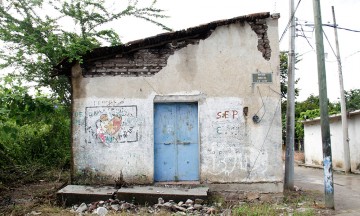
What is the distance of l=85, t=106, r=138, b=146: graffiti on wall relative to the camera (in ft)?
26.6

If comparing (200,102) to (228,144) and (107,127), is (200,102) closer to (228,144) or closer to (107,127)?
(228,144)

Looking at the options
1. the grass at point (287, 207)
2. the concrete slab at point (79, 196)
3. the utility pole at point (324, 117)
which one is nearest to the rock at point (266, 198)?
the grass at point (287, 207)

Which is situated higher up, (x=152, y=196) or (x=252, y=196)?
(x=152, y=196)

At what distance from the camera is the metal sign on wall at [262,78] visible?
8102 millimetres

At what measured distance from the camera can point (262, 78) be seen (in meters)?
8.10

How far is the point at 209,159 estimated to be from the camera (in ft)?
26.3

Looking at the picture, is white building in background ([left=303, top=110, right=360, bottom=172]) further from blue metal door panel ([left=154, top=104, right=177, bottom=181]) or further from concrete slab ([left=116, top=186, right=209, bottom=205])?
concrete slab ([left=116, top=186, right=209, bottom=205])

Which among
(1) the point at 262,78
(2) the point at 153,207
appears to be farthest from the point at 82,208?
(1) the point at 262,78

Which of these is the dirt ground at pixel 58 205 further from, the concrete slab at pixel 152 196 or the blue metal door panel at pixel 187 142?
the blue metal door panel at pixel 187 142

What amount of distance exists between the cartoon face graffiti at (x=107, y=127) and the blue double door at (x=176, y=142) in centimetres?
87

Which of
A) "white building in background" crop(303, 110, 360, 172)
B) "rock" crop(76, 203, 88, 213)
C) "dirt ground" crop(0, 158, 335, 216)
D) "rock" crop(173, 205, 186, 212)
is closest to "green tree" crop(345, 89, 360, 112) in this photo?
"white building in background" crop(303, 110, 360, 172)

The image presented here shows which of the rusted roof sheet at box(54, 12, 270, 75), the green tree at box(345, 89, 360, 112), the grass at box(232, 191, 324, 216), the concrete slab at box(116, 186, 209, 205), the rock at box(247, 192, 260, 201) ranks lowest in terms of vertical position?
the grass at box(232, 191, 324, 216)

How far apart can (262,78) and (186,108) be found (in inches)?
71.6

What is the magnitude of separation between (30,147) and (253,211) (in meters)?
7.75
